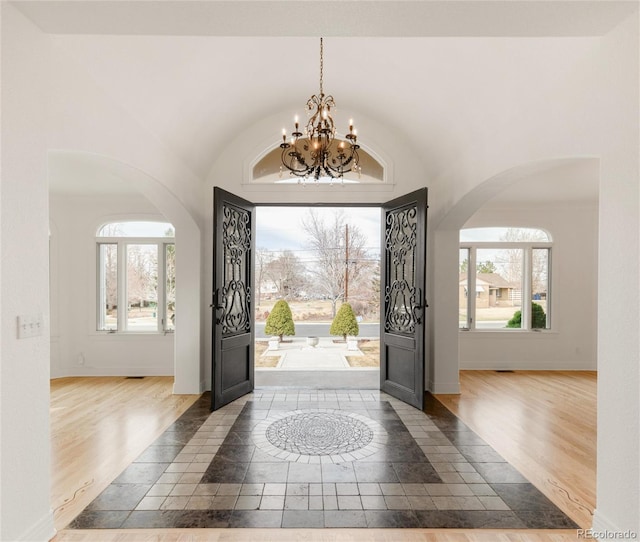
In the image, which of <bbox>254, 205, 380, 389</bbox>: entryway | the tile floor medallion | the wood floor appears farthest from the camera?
<bbox>254, 205, 380, 389</bbox>: entryway

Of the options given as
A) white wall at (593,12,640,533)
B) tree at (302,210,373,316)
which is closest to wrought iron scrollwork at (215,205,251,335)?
white wall at (593,12,640,533)

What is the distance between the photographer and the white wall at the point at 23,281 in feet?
6.48

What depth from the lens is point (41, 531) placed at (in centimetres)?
219

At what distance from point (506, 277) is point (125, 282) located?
643cm

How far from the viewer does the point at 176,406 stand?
4.52 m

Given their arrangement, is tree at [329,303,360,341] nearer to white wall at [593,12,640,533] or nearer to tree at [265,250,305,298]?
tree at [265,250,305,298]

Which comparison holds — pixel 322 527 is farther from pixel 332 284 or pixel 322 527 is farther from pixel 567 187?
pixel 332 284

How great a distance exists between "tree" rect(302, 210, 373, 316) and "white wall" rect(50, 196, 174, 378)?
6.24 meters

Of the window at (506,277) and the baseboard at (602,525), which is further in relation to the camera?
the window at (506,277)

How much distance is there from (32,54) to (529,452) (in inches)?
177

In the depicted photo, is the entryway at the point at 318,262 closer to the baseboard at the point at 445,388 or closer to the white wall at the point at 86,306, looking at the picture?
the white wall at the point at 86,306

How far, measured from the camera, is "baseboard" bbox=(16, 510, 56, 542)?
2.10 meters

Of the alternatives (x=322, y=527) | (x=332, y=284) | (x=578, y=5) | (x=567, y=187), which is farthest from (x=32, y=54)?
(x=332, y=284)

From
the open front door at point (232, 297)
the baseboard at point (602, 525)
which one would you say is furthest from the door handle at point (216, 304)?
the baseboard at point (602, 525)
